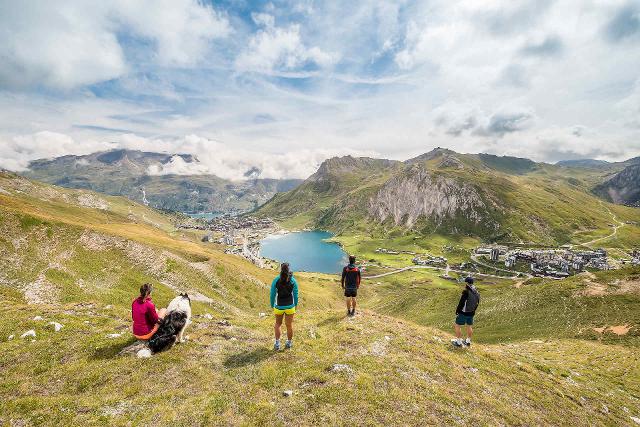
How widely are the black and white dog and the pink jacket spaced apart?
0.53m

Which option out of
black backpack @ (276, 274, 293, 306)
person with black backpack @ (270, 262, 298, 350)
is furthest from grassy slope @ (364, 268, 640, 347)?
black backpack @ (276, 274, 293, 306)

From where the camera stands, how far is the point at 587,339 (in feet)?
154

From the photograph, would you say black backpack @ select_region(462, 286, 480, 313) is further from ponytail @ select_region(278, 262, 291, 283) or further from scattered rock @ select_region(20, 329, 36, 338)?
scattered rock @ select_region(20, 329, 36, 338)

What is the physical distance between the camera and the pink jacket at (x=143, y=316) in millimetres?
17547

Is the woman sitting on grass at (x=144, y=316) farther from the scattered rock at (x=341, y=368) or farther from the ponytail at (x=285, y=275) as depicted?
the scattered rock at (x=341, y=368)

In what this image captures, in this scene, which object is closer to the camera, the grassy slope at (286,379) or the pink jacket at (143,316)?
the grassy slope at (286,379)

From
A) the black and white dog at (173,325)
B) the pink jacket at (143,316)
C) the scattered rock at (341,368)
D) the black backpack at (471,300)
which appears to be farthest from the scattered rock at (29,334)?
the black backpack at (471,300)

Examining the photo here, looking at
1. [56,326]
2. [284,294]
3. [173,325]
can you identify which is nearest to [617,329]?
[284,294]

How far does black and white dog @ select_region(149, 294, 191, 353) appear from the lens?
17.8m

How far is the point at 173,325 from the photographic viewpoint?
18.3 metres

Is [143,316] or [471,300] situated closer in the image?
[143,316]

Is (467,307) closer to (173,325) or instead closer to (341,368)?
(341,368)

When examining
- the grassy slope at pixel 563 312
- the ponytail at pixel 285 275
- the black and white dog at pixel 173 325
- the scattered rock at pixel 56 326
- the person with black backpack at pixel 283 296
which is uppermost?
the ponytail at pixel 285 275

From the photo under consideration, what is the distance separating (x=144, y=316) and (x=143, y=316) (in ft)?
0.19
